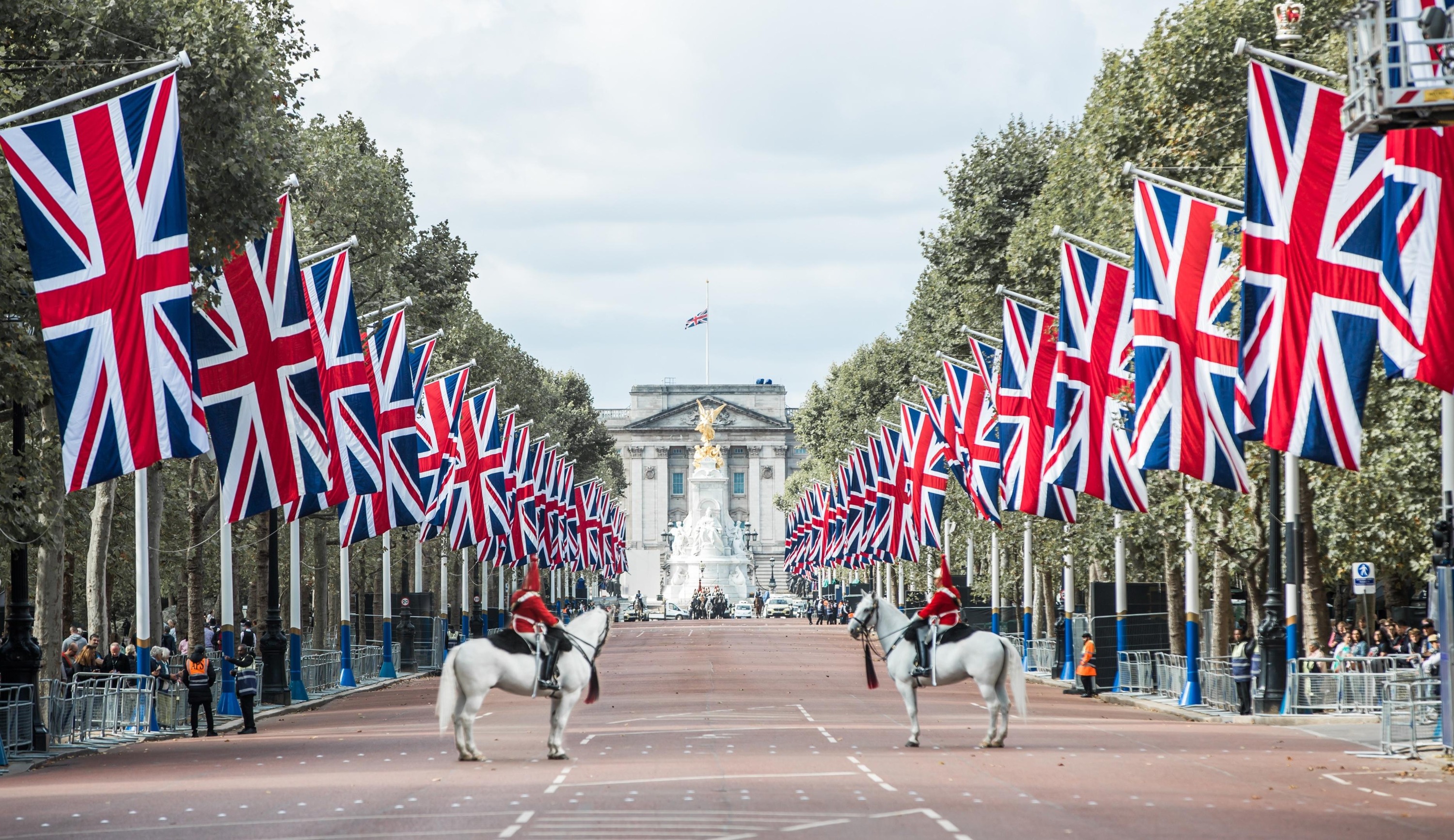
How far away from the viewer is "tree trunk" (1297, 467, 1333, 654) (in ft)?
120

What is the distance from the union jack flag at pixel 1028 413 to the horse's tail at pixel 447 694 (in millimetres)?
15914

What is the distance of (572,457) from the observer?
115m

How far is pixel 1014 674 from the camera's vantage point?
25375 millimetres

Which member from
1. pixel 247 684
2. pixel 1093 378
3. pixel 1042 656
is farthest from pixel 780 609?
pixel 247 684

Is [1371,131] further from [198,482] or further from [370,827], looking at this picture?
[198,482]

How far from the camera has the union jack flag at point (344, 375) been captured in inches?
1246

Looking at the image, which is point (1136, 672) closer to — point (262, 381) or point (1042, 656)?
point (1042, 656)

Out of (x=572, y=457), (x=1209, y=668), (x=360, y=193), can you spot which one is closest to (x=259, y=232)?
(x=1209, y=668)

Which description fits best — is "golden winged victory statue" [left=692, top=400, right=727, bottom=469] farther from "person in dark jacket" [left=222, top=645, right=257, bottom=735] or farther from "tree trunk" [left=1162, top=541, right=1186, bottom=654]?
"person in dark jacket" [left=222, top=645, right=257, bottom=735]

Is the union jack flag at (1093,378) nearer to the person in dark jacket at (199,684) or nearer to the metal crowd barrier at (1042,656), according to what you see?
the person in dark jacket at (199,684)

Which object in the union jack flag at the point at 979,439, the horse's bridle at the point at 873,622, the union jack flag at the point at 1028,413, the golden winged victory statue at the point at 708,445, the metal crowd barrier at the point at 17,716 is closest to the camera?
the horse's bridle at the point at 873,622

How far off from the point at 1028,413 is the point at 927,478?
1454 centimetres

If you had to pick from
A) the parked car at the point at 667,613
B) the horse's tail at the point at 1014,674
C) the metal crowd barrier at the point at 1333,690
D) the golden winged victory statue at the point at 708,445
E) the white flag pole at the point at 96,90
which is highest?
the golden winged victory statue at the point at 708,445

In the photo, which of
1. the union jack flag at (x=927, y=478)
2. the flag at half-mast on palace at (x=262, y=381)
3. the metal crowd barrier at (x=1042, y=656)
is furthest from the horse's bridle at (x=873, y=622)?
the metal crowd barrier at (x=1042, y=656)
